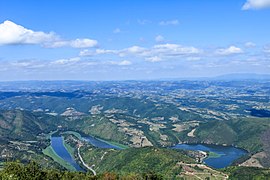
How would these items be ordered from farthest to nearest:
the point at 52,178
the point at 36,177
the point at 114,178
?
the point at 114,178 → the point at 52,178 → the point at 36,177

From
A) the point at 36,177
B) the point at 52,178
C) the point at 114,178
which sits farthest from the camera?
the point at 114,178

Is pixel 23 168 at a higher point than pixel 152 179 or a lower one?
higher

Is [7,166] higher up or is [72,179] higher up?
[7,166]

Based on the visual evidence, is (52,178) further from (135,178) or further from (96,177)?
(135,178)

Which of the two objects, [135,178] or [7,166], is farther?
[135,178]

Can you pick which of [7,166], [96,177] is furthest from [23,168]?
[96,177]

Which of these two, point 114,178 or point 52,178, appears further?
point 114,178

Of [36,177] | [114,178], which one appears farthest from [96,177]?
[36,177]

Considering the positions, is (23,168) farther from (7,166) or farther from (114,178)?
(114,178)
